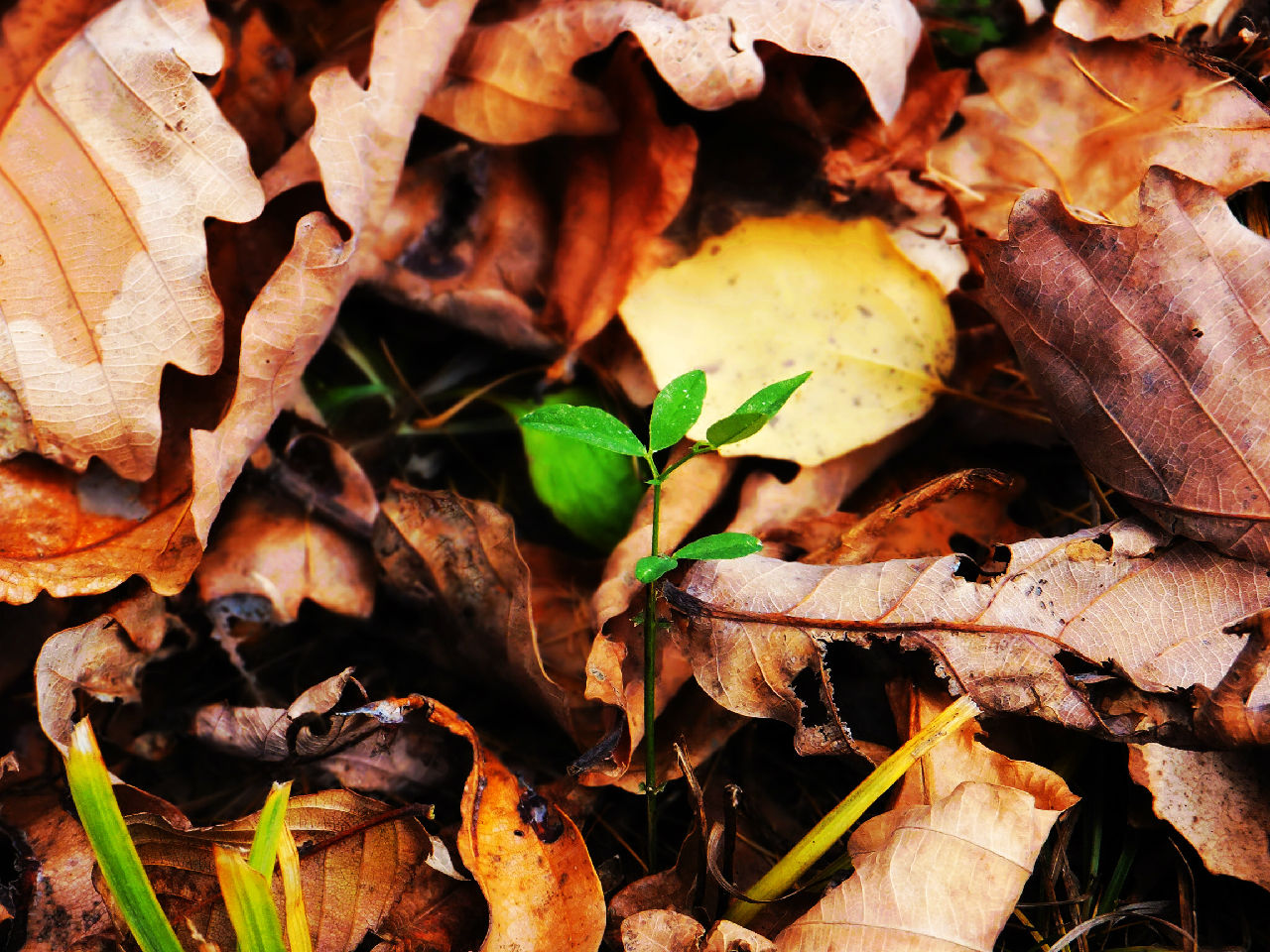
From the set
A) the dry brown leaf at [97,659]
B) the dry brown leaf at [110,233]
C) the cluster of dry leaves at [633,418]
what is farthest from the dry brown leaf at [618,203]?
the dry brown leaf at [97,659]

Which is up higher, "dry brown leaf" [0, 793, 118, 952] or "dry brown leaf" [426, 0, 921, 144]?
"dry brown leaf" [426, 0, 921, 144]

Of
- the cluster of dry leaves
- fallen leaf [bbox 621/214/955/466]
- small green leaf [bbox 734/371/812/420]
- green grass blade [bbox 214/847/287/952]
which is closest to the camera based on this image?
green grass blade [bbox 214/847/287/952]

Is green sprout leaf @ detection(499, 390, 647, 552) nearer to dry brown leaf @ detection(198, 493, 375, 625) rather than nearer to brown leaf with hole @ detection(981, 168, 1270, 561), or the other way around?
dry brown leaf @ detection(198, 493, 375, 625)

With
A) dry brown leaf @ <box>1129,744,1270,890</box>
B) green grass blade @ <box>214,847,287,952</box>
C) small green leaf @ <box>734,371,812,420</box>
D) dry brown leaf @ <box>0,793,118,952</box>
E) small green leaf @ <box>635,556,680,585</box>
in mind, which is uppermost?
small green leaf @ <box>734,371,812,420</box>

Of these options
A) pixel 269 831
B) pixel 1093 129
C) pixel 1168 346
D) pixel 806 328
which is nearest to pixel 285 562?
pixel 269 831

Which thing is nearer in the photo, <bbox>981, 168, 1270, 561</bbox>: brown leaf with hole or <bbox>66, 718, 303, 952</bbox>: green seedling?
<bbox>66, 718, 303, 952</bbox>: green seedling

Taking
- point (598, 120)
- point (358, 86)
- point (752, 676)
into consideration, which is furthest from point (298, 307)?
point (752, 676)

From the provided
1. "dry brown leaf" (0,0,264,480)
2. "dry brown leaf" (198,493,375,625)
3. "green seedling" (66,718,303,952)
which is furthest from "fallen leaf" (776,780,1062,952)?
"dry brown leaf" (0,0,264,480)

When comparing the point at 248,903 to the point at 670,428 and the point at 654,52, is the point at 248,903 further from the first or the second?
the point at 654,52
